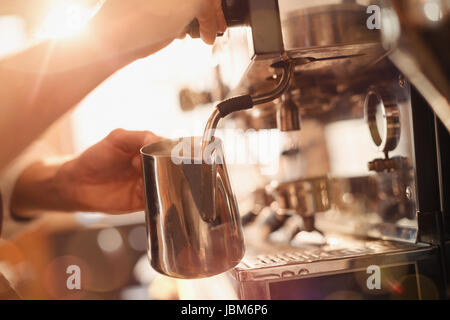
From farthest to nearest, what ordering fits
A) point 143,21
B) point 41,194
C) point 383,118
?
point 41,194 < point 383,118 < point 143,21

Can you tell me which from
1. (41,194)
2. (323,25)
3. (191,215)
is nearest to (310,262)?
(191,215)

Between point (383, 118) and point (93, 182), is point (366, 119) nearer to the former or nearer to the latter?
point (383, 118)

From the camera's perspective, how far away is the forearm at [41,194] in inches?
26.5

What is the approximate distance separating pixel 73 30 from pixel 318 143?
1.95 feet

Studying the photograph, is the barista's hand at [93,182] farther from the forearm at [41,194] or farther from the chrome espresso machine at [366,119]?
the chrome espresso machine at [366,119]

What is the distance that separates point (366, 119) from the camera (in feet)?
1.91

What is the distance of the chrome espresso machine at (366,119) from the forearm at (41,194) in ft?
1.03

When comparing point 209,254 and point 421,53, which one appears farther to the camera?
point 209,254

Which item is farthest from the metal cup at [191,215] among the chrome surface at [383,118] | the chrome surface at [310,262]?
the chrome surface at [383,118]

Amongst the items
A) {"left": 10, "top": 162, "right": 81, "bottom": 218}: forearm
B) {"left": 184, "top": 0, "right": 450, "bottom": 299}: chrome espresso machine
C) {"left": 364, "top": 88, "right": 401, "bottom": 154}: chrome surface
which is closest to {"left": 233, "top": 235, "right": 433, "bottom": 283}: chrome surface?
{"left": 184, "top": 0, "right": 450, "bottom": 299}: chrome espresso machine

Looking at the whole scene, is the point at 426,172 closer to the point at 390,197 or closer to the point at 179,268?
the point at 390,197

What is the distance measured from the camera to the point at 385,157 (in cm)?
55

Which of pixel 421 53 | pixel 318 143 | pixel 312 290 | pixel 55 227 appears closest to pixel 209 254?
pixel 312 290

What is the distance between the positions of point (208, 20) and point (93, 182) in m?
0.33
